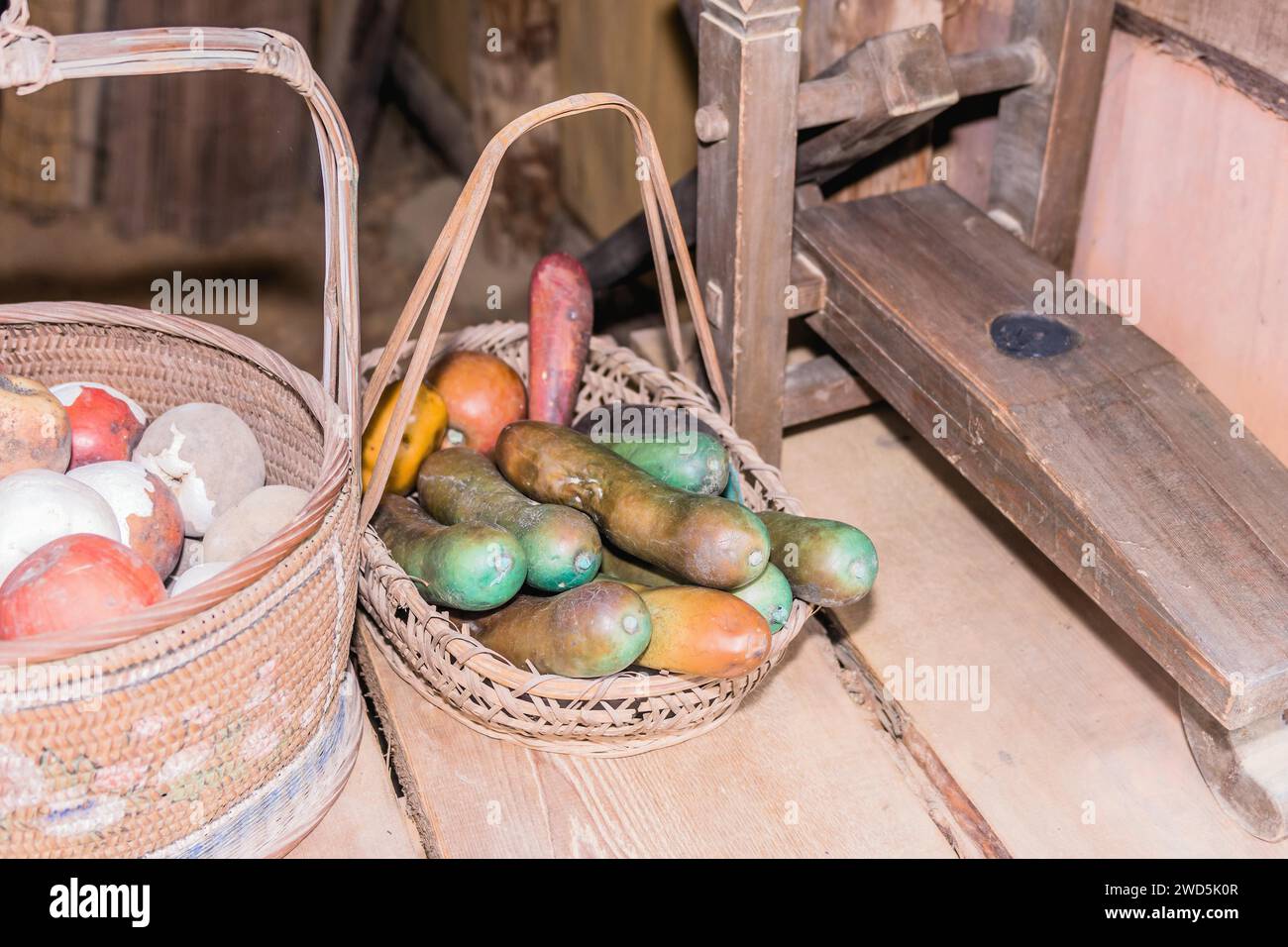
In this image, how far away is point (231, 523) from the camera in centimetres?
138

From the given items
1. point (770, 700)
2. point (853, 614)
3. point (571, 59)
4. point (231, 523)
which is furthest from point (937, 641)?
point (571, 59)

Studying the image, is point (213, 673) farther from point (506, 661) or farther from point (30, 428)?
point (30, 428)

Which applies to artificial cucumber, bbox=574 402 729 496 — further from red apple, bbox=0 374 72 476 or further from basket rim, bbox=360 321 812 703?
red apple, bbox=0 374 72 476

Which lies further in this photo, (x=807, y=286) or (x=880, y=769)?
(x=807, y=286)

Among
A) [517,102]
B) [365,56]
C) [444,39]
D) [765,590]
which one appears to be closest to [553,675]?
[765,590]

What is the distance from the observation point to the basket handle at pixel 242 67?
3.50ft

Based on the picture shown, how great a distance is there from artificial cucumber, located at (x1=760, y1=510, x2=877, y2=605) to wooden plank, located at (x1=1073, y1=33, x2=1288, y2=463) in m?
0.64

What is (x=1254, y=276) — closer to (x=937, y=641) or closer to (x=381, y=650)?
(x=937, y=641)

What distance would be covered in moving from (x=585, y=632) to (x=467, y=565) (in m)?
0.15

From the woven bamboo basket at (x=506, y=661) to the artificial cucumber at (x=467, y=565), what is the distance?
0.07ft

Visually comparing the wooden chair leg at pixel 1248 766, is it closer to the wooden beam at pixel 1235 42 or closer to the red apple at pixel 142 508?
the wooden beam at pixel 1235 42

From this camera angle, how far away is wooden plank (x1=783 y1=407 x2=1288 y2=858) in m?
1.42

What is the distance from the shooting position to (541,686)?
1302 mm

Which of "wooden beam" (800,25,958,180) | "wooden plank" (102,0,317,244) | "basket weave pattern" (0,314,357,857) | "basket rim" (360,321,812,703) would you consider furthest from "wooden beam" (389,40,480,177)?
"basket weave pattern" (0,314,357,857)
